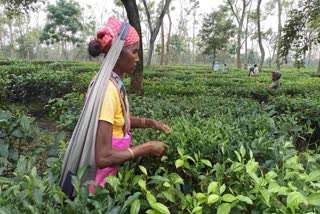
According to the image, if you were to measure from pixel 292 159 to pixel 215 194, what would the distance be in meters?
0.65

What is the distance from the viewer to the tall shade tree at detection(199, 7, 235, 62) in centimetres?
3044

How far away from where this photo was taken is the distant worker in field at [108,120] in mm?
1487

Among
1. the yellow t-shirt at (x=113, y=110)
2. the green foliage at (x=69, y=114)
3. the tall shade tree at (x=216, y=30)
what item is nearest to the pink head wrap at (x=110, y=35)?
the yellow t-shirt at (x=113, y=110)

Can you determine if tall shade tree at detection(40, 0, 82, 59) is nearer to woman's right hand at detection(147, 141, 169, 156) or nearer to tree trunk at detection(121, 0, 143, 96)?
tree trunk at detection(121, 0, 143, 96)

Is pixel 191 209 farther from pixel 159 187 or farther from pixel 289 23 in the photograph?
pixel 289 23

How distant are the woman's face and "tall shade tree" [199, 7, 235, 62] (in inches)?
1169

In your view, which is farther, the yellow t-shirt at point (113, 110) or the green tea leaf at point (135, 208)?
the yellow t-shirt at point (113, 110)

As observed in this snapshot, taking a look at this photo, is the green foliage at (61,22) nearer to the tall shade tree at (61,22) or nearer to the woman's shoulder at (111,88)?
the tall shade tree at (61,22)

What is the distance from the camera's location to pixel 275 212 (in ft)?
4.13

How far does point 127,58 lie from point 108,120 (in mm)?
439

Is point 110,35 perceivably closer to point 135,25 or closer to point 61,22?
point 135,25

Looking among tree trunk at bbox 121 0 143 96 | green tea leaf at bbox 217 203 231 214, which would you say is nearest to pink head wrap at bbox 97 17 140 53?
green tea leaf at bbox 217 203 231 214

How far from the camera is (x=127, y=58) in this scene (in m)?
1.73

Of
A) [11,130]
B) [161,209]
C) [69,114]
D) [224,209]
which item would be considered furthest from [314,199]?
[69,114]
